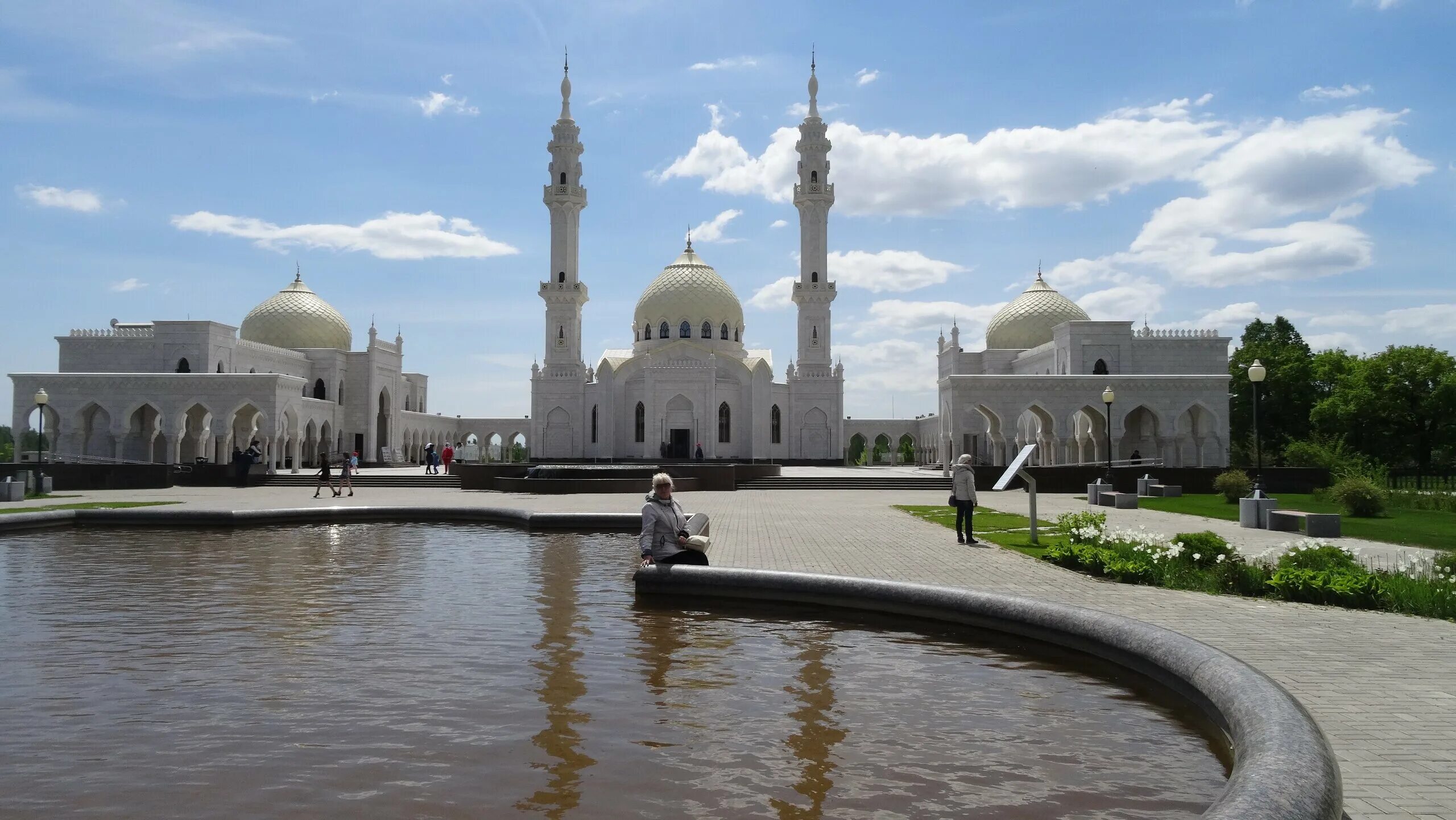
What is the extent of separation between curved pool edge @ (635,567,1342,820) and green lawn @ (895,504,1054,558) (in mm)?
4128

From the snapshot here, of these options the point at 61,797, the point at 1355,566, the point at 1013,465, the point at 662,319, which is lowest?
the point at 61,797

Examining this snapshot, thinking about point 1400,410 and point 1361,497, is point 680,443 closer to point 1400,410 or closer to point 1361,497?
point 1400,410

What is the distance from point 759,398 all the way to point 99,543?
39827 millimetres

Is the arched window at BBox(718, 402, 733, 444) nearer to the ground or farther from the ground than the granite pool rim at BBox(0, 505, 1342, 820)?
farther from the ground

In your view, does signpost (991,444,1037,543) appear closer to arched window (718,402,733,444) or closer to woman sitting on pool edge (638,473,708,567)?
Result: woman sitting on pool edge (638,473,708,567)

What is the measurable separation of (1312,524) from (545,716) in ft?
44.7

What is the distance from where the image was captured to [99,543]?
1527 cm

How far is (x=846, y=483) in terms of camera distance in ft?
111

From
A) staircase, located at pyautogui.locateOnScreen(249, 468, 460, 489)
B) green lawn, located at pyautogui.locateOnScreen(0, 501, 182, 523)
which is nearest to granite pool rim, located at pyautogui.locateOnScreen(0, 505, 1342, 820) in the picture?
green lawn, located at pyautogui.locateOnScreen(0, 501, 182, 523)

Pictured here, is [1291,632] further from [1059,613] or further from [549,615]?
[549,615]

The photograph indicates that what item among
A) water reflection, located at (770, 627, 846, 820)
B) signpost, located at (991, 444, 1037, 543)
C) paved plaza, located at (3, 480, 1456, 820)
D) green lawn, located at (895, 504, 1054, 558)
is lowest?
water reflection, located at (770, 627, 846, 820)

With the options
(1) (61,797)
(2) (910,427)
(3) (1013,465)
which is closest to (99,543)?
(1) (61,797)

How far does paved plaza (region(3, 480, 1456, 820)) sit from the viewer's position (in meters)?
4.61

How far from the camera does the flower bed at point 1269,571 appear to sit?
882 centimetres
